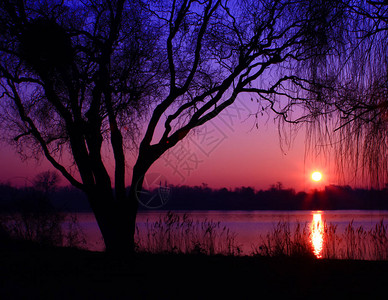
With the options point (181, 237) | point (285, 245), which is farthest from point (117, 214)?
point (285, 245)

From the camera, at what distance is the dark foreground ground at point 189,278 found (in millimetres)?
3918

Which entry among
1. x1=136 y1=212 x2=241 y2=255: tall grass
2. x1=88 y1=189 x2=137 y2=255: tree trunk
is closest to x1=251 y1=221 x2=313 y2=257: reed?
x1=136 y1=212 x2=241 y2=255: tall grass

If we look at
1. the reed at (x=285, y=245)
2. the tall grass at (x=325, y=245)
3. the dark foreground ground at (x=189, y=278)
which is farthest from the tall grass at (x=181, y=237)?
the dark foreground ground at (x=189, y=278)

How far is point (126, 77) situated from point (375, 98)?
5130mm

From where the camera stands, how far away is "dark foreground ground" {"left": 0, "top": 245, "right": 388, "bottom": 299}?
3.92 meters

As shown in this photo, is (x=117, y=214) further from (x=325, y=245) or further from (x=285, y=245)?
(x=325, y=245)

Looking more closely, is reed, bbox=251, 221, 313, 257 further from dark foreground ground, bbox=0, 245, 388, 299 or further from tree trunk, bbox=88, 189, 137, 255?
tree trunk, bbox=88, 189, 137, 255

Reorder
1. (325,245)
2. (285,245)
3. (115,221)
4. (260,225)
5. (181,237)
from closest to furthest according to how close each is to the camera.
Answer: (285,245)
(325,245)
(115,221)
(181,237)
(260,225)

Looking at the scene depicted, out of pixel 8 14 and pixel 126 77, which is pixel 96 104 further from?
pixel 8 14

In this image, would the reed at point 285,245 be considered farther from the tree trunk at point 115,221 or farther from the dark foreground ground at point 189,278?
the tree trunk at point 115,221

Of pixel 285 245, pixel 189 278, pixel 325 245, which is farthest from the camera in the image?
pixel 325 245

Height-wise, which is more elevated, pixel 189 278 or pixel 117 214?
pixel 117 214

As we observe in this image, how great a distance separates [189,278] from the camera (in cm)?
455

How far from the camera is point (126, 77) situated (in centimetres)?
773
